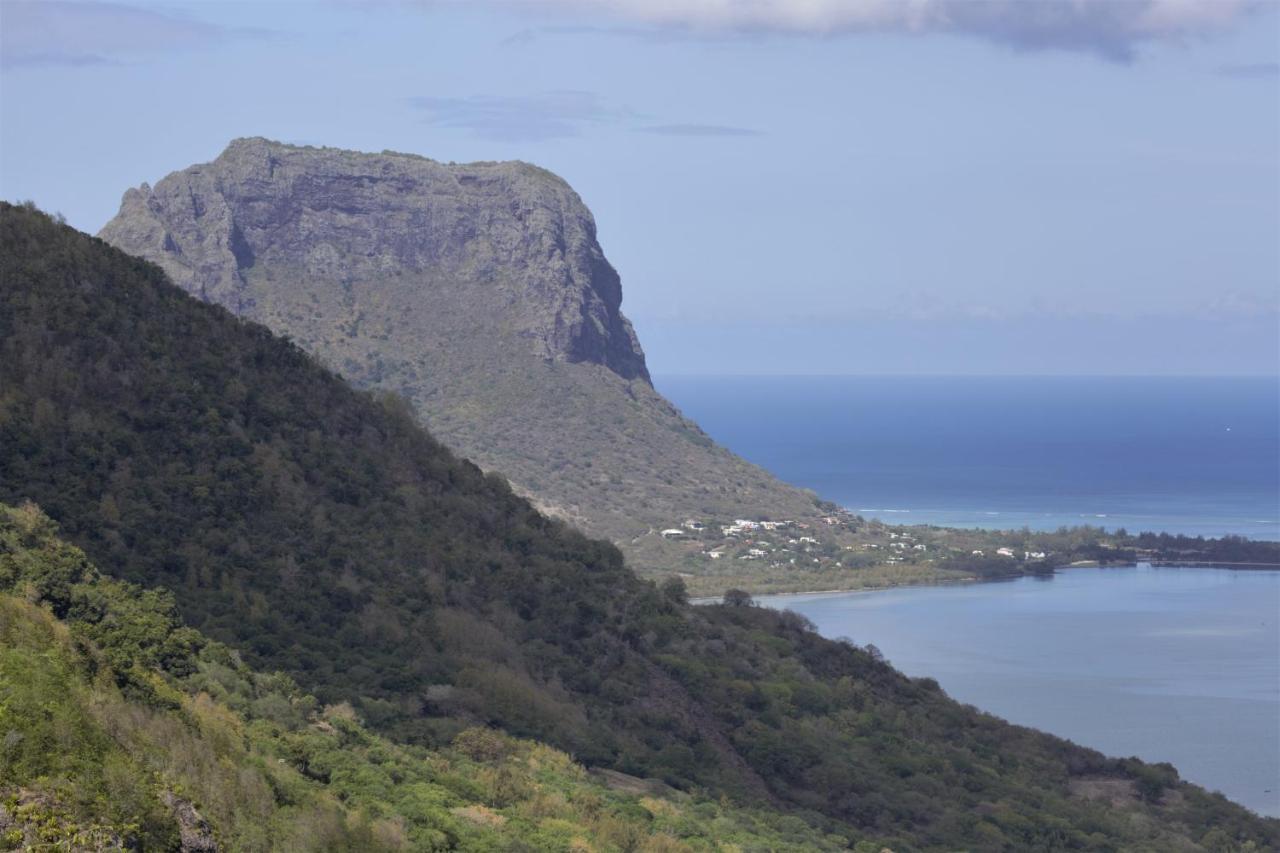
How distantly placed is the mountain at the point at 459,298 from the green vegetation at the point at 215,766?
98109 mm

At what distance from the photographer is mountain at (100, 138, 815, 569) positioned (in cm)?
14400

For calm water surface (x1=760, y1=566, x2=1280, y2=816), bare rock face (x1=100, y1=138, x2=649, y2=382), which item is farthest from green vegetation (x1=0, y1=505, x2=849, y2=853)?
bare rock face (x1=100, y1=138, x2=649, y2=382)

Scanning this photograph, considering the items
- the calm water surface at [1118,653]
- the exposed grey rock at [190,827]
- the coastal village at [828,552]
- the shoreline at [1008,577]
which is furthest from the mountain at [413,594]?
the coastal village at [828,552]

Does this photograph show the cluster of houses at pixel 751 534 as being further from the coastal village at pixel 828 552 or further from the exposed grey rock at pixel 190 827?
the exposed grey rock at pixel 190 827

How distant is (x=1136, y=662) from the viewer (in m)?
98.5

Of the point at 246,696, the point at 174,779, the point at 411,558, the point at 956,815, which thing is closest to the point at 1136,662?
the point at 956,815

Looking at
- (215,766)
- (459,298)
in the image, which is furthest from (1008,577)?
(215,766)

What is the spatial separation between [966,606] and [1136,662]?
22.4 meters

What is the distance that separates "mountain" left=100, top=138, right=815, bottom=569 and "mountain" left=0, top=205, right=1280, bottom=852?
79.2 metres

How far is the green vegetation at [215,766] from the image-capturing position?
72.4 ft

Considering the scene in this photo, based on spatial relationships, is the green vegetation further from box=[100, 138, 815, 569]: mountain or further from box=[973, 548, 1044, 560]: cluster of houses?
box=[973, 548, 1044, 560]: cluster of houses

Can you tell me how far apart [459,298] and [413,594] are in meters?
109

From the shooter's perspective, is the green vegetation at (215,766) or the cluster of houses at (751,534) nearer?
the green vegetation at (215,766)

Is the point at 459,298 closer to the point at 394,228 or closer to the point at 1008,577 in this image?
the point at 394,228
